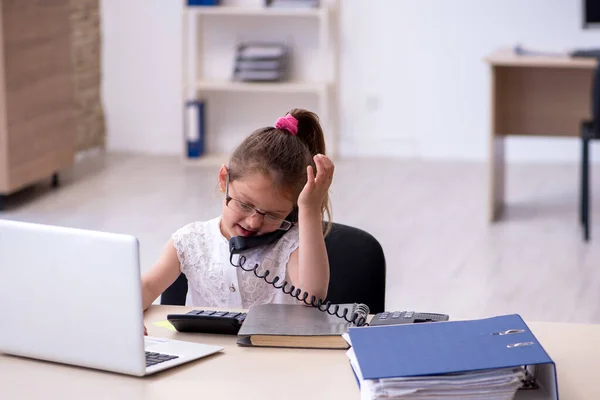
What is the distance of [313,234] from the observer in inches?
66.9

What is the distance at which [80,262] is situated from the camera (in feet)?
4.46

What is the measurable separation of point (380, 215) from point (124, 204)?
135 cm

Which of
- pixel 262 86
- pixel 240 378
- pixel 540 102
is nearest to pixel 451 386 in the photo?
pixel 240 378

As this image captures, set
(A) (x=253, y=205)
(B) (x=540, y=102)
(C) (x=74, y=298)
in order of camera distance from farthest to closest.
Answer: (B) (x=540, y=102) < (A) (x=253, y=205) < (C) (x=74, y=298)

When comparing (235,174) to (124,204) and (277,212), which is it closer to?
(277,212)

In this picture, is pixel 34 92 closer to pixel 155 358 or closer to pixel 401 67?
pixel 401 67

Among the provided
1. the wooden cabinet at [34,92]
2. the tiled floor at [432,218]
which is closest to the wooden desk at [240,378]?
the tiled floor at [432,218]

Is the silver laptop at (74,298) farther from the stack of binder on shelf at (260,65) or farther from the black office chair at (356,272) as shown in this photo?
the stack of binder on shelf at (260,65)

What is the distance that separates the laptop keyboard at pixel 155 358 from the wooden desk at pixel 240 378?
3 centimetres

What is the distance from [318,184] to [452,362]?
470 millimetres

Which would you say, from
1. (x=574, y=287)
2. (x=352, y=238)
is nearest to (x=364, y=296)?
(x=352, y=238)

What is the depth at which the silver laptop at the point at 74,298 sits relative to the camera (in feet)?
4.42

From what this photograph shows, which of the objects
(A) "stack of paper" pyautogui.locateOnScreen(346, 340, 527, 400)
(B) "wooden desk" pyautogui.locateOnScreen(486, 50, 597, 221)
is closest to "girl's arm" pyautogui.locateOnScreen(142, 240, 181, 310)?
(A) "stack of paper" pyautogui.locateOnScreen(346, 340, 527, 400)

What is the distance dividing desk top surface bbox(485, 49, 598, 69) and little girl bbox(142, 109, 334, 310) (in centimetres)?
282
